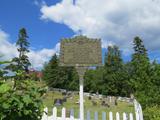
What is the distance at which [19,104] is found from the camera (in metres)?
2.74

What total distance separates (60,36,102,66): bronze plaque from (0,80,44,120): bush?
634 centimetres

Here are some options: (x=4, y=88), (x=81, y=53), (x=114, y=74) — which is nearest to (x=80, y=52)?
(x=81, y=53)

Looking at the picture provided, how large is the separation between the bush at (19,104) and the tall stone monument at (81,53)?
6242 mm

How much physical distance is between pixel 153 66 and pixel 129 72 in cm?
6406

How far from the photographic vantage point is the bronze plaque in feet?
30.9

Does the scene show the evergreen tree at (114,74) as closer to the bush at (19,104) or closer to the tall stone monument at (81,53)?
the tall stone monument at (81,53)

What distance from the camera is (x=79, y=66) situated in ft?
30.7

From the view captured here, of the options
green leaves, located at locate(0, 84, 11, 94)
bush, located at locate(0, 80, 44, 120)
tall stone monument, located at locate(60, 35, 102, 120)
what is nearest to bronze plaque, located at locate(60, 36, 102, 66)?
tall stone monument, located at locate(60, 35, 102, 120)

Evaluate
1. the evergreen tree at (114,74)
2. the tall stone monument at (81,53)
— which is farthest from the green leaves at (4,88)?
the evergreen tree at (114,74)

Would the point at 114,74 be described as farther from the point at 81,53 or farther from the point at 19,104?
the point at 19,104

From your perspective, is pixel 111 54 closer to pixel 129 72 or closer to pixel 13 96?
pixel 129 72

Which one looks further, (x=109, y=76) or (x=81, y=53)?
(x=109, y=76)

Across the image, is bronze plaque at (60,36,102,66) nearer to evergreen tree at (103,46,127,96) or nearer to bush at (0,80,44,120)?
bush at (0,80,44,120)

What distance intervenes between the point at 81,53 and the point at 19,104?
6850 millimetres
